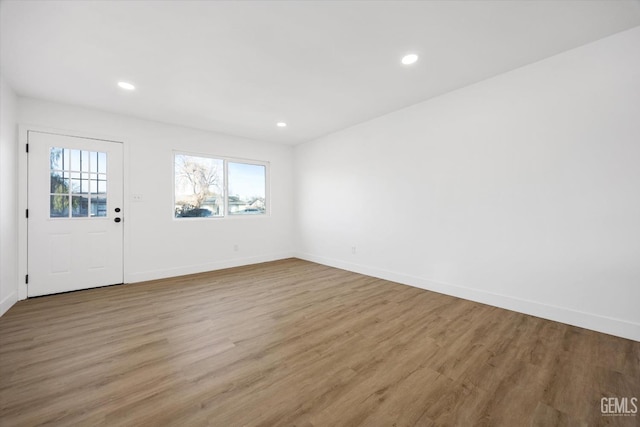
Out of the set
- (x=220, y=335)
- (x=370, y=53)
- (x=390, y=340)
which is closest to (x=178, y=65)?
(x=370, y=53)

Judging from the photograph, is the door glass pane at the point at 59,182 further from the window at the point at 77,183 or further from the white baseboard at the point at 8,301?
the white baseboard at the point at 8,301

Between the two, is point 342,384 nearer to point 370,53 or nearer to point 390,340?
point 390,340

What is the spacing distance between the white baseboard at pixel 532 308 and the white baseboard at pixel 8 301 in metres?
4.62

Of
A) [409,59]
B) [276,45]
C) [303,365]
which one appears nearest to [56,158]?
[276,45]

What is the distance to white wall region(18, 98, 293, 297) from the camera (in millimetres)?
3490

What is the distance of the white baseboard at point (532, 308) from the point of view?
214cm

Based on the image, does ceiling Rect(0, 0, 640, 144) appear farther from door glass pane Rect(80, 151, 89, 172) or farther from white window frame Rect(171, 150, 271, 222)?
white window frame Rect(171, 150, 271, 222)

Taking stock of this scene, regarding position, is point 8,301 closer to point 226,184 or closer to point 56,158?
point 56,158

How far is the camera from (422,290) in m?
3.41

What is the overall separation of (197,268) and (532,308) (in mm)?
4812

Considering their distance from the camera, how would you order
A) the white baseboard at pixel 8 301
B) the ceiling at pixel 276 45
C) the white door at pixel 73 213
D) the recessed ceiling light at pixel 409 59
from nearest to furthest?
the ceiling at pixel 276 45 < the recessed ceiling light at pixel 409 59 < the white baseboard at pixel 8 301 < the white door at pixel 73 213

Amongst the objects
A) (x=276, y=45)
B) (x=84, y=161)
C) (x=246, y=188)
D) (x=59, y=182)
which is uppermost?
(x=276, y=45)

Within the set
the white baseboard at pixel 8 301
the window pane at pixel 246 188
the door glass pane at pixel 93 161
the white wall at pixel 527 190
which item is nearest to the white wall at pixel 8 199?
the white baseboard at pixel 8 301

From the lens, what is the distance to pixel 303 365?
5.93ft
